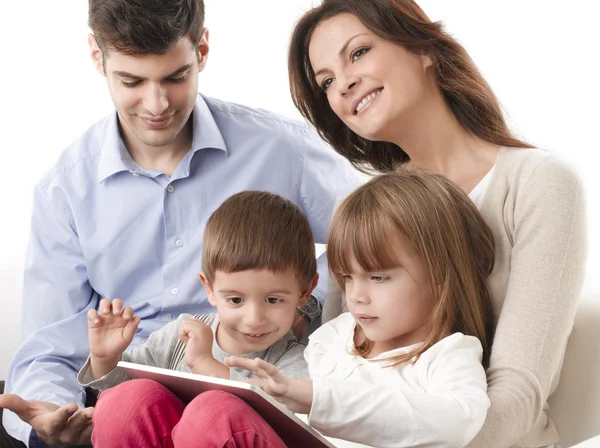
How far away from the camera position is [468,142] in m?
1.98

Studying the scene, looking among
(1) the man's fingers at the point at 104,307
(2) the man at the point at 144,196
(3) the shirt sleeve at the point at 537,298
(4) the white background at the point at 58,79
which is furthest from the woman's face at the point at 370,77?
(4) the white background at the point at 58,79

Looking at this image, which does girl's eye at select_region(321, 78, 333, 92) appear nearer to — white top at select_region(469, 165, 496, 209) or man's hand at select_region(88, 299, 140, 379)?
white top at select_region(469, 165, 496, 209)

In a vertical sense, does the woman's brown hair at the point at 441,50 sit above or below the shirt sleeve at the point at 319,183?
above

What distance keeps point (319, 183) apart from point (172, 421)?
1090mm

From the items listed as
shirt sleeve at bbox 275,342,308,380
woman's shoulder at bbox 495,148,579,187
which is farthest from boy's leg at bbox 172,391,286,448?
woman's shoulder at bbox 495,148,579,187

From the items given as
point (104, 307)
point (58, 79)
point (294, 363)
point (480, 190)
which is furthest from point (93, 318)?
point (58, 79)

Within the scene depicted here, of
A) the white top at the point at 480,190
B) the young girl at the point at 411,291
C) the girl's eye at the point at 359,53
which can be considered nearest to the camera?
the young girl at the point at 411,291

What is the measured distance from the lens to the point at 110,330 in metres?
1.95

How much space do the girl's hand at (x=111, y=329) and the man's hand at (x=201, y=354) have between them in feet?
0.53

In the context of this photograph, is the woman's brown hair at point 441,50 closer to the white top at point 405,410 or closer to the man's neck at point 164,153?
the man's neck at point 164,153

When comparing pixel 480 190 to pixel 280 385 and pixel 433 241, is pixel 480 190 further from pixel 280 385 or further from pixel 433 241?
pixel 280 385

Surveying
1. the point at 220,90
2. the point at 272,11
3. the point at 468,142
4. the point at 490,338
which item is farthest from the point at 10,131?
the point at 490,338

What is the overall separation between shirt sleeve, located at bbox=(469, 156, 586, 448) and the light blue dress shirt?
749 millimetres

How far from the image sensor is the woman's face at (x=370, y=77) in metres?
1.94
